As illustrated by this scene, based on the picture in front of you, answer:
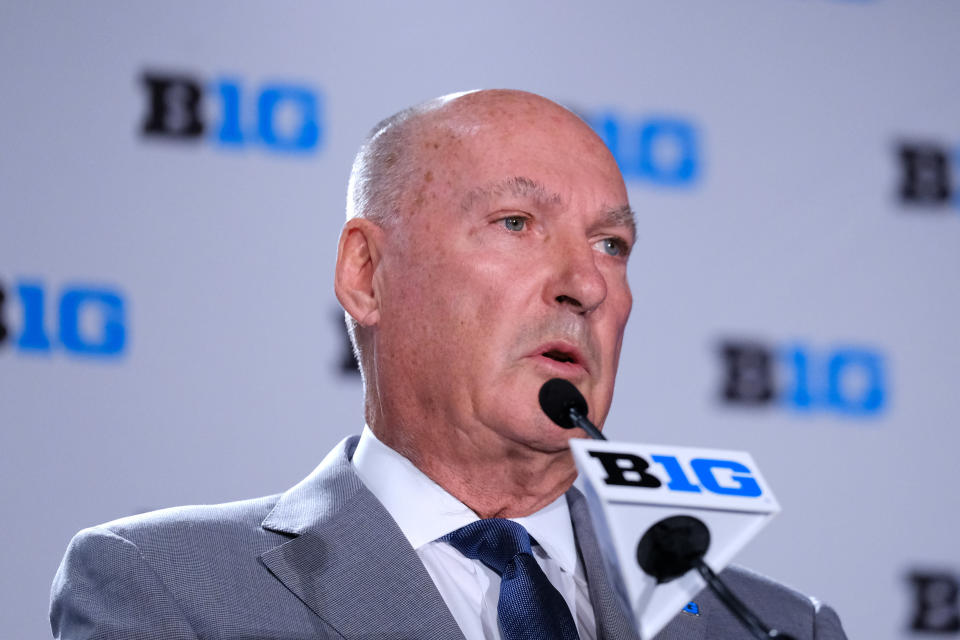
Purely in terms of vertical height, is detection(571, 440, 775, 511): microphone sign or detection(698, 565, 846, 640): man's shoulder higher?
detection(571, 440, 775, 511): microphone sign

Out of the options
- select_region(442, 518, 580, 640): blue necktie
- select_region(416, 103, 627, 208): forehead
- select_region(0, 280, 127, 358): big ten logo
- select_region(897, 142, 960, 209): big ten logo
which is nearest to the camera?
select_region(442, 518, 580, 640): blue necktie

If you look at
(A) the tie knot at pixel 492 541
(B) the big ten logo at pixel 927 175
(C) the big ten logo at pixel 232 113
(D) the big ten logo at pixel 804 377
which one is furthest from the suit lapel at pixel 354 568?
(B) the big ten logo at pixel 927 175

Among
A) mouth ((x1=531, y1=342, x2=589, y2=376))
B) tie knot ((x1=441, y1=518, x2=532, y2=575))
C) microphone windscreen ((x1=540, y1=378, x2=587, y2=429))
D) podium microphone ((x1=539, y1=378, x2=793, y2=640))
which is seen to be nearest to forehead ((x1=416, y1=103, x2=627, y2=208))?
mouth ((x1=531, y1=342, x2=589, y2=376))

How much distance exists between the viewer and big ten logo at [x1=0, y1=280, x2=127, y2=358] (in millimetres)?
2365

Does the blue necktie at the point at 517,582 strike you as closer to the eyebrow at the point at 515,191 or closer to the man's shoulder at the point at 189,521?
the man's shoulder at the point at 189,521

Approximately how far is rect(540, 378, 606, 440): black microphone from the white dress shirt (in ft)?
1.14

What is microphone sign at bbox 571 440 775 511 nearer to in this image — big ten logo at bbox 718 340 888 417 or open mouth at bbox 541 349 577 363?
open mouth at bbox 541 349 577 363

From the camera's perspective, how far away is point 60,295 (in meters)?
2.39

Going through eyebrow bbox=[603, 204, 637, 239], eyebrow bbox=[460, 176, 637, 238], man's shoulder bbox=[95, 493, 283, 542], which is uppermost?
eyebrow bbox=[460, 176, 637, 238]

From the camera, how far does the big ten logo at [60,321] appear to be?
2.37 metres

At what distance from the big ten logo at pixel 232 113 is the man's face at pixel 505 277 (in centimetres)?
66

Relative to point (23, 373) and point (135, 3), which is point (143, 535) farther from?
point (135, 3)

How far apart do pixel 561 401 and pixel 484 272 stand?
321 mm

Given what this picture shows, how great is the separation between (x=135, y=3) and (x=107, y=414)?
0.90 meters
